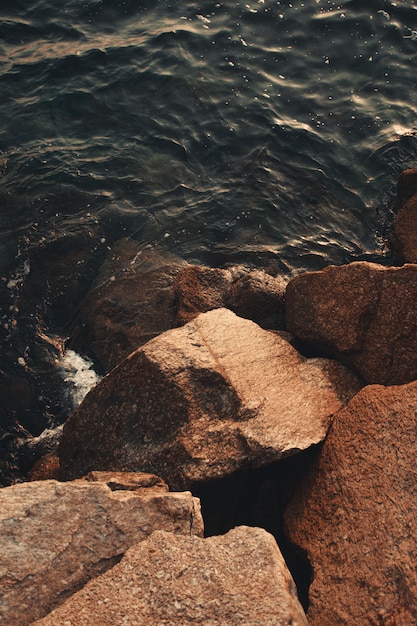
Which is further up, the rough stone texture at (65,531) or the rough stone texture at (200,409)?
the rough stone texture at (65,531)

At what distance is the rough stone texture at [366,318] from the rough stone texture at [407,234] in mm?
2114

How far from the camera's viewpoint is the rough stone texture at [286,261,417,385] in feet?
20.2

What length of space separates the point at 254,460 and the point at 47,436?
317cm

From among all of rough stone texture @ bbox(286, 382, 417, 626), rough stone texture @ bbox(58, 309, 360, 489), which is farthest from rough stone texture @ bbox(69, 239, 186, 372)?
rough stone texture @ bbox(286, 382, 417, 626)

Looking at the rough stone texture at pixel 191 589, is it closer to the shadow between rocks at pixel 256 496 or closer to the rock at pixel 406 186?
the shadow between rocks at pixel 256 496

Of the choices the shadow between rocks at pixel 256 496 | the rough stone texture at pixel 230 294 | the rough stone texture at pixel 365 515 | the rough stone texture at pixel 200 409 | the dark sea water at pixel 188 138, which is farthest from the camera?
the dark sea water at pixel 188 138

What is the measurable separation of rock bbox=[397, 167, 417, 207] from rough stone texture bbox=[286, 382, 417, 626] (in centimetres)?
544

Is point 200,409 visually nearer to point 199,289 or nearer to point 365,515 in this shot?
point 365,515

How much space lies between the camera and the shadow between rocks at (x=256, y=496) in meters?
5.59

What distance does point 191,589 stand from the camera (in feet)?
13.3

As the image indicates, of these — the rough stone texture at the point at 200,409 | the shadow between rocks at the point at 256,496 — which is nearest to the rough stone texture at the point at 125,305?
the rough stone texture at the point at 200,409

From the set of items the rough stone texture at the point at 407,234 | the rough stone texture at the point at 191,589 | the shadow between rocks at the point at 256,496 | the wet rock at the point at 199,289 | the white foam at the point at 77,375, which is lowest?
the white foam at the point at 77,375

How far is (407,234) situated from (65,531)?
21.2 ft

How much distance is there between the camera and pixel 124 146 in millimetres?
11141
